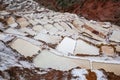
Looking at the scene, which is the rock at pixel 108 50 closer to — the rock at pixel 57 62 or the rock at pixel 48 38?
the rock at pixel 57 62

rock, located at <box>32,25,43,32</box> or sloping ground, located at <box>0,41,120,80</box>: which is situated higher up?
rock, located at <box>32,25,43,32</box>

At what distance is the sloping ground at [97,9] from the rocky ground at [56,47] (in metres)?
0.40

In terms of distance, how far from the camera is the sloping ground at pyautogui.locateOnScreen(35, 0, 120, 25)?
727 centimetres

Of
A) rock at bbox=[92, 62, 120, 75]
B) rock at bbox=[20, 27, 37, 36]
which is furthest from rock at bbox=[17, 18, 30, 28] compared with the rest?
rock at bbox=[92, 62, 120, 75]

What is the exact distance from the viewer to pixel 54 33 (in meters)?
6.12

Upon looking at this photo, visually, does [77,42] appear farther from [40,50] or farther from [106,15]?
[106,15]

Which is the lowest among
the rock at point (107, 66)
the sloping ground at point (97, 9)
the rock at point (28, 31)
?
the rock at point (107, 66)

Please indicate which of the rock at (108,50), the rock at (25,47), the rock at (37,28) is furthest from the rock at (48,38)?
the rock at (108,50)

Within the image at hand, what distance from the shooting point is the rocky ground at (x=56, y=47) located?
3852 millimetres

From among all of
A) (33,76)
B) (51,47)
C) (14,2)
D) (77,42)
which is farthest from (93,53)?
(14,2)

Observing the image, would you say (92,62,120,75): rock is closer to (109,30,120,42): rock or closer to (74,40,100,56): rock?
(74,40,100,56): rock

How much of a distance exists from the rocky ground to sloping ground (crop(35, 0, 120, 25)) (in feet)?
1.31

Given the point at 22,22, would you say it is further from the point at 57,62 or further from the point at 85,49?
the point at 57,62

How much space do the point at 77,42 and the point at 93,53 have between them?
1.70ft
